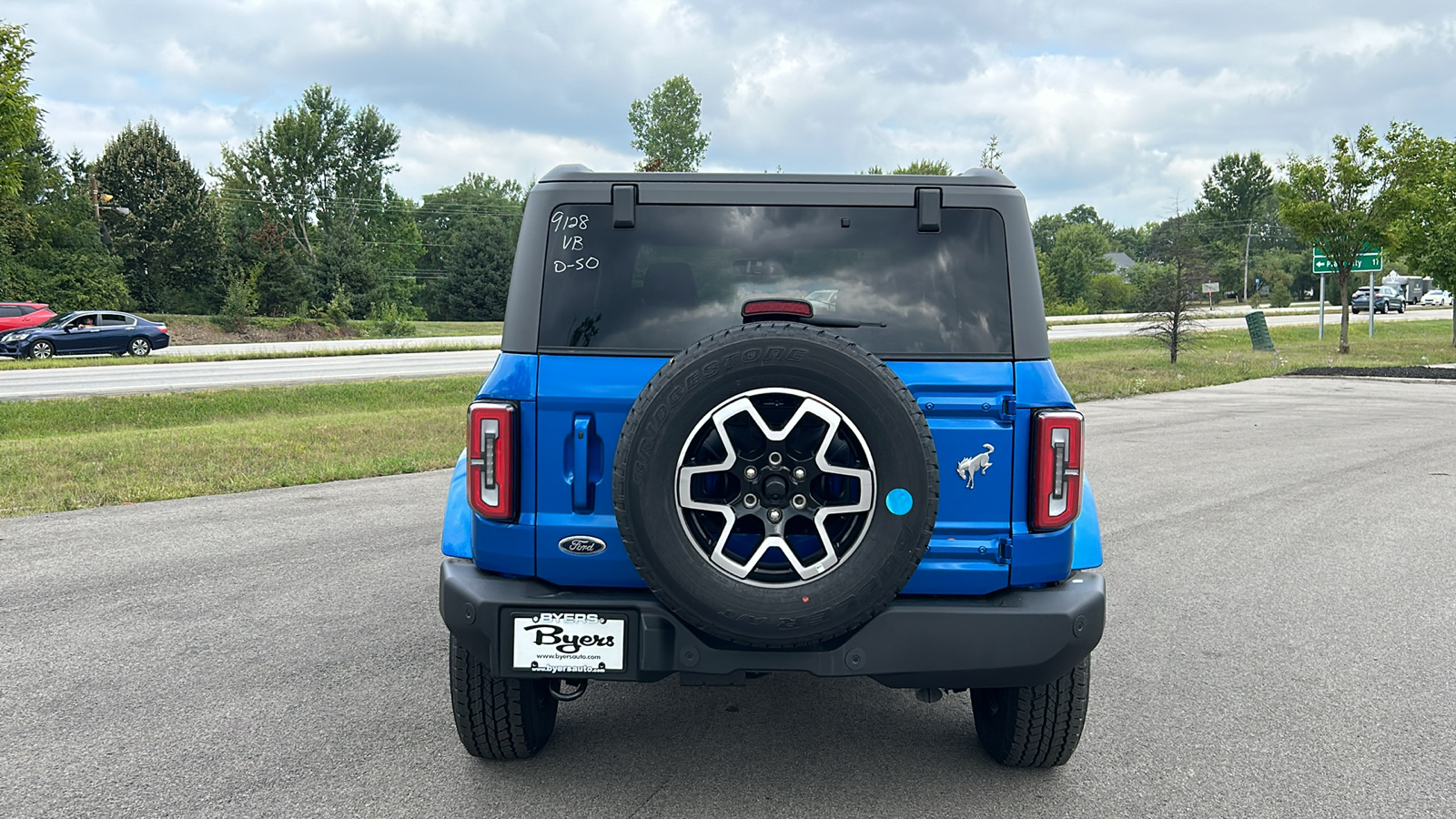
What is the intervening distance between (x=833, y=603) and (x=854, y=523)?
227 millimetres

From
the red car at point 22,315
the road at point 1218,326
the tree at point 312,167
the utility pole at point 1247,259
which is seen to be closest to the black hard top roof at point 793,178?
the red car at point 22,315

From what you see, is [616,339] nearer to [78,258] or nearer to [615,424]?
[615,424]

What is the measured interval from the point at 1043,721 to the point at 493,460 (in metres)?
1.97

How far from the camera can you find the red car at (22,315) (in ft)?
105

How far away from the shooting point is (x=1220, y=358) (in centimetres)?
2781

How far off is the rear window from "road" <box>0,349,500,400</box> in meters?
18.2

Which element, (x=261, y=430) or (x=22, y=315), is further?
(x=22, y=315)

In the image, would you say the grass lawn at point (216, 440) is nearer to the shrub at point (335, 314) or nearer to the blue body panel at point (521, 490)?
the blue body panel at point (521, 490)

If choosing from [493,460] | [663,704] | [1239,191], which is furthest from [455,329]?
[1239,191]

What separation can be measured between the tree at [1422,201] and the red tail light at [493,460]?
2937cm

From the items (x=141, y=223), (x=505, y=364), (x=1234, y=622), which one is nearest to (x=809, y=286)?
(x=505, y=364)

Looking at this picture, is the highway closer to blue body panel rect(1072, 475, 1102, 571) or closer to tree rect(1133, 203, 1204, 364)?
tree rect(1133, 203, 1204, 364)

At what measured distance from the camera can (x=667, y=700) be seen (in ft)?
14.1

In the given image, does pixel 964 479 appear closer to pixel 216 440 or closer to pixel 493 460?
pixel 493 460
